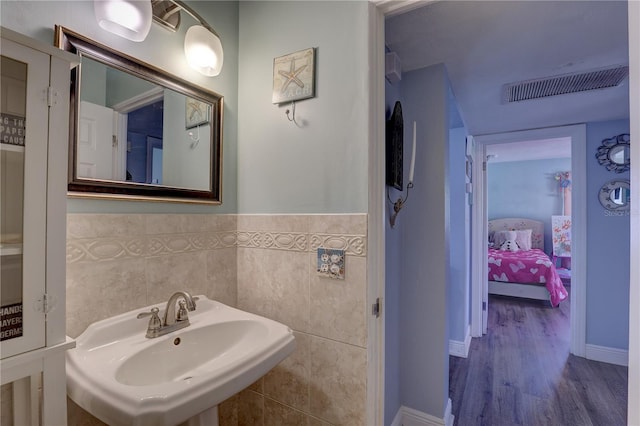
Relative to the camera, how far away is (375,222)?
118 cm

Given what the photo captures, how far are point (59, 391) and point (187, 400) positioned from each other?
1.05ft

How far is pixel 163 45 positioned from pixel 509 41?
1.78m

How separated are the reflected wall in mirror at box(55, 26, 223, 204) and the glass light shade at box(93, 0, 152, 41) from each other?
0.09 metres

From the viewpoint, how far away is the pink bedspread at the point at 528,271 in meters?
4.26

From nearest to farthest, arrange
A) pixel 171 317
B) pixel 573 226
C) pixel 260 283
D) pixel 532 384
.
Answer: pixel 171 317, pixel 260 283, pixel 532 384, pixel 573 226

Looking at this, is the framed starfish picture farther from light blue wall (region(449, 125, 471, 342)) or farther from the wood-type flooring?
the wood-type flooring

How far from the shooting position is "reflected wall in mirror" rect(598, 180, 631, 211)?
2719mm

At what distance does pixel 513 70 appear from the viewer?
1975mm

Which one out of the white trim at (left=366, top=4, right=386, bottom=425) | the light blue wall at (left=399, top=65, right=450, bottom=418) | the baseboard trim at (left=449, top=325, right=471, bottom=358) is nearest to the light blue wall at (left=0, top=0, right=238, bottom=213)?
the white trim at (left=366, top=4, right=386, bottom=425)

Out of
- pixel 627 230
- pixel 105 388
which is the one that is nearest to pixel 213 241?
pixel 105 388

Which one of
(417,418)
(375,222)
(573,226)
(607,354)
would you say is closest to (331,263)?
(375,222)

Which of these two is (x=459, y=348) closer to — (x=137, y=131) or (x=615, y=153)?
(x=615, y=153)

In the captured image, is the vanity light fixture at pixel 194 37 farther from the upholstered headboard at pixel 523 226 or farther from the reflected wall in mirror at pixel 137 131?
the upholstered headboard at pixel 523 226

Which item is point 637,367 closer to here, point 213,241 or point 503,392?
point 213,241
